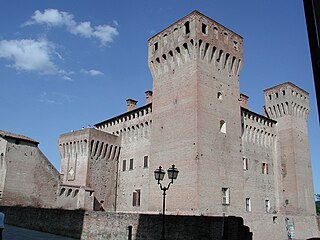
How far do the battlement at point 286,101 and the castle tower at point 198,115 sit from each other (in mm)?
10515

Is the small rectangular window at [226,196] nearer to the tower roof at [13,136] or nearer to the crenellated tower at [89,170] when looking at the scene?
the crenellated tower at [89,170]

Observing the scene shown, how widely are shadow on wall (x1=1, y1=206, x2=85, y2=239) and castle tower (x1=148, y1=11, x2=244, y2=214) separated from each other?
7621 mm

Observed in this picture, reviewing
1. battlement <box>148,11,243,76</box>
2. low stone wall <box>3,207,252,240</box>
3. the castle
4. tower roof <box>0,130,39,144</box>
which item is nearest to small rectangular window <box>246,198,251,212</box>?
the castle

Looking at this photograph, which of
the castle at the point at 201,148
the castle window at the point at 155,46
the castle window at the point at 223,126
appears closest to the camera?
the castle at the point at 201,148

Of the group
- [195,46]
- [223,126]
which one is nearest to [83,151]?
[223,126]

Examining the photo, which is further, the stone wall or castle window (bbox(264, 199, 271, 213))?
castle window (bbox(264, 199, 271, 213))

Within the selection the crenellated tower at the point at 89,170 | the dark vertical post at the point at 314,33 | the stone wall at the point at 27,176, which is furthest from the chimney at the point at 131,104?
the dark vertical post at the point at 314,33

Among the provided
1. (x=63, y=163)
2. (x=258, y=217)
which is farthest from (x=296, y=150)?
(x=63, y=163)

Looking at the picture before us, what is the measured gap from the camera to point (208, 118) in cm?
2334

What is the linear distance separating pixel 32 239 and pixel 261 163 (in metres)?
22.6

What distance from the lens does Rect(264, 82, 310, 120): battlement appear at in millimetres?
34656

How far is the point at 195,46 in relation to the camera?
23.6 meters

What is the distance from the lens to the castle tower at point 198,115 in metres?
21.9

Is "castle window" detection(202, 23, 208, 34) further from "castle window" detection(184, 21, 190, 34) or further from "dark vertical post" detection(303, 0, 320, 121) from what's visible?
"dark vertical post" detection(303, 0, 320, 121)
